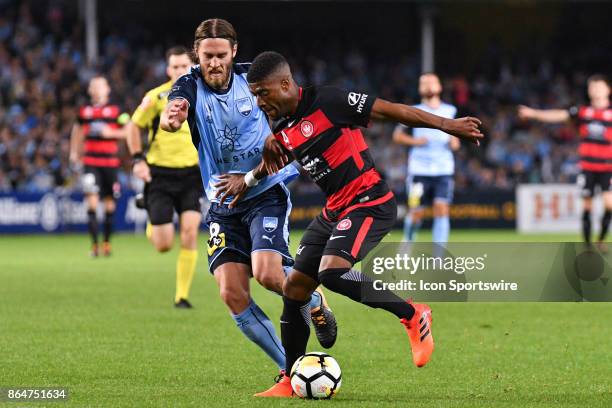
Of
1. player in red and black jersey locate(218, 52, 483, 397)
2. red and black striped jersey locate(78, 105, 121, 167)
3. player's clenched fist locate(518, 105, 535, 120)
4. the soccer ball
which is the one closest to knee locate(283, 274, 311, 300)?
player in red and black jersey locate(218, 52, 483, 397)

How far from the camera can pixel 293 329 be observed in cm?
687

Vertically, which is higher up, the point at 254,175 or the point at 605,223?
the point at 254,175

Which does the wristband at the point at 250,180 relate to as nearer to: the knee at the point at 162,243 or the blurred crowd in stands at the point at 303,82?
the knee at the point at 162,243

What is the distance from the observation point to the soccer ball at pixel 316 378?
258 inches

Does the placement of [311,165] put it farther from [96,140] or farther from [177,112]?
[96,140]

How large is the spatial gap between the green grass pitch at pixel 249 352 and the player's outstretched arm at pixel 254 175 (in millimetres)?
1173

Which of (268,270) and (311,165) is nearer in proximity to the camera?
(311,165)

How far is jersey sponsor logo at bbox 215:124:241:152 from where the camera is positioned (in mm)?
7383

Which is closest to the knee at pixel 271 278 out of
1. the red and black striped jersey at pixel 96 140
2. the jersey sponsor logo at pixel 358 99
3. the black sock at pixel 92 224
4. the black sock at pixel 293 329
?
the black sock at pixel 293 329

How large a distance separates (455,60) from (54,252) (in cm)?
1950

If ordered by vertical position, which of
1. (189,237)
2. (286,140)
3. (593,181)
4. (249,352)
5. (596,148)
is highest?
(596,148)

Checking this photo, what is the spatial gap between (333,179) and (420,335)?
1035mm

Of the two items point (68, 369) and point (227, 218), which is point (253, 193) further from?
point (68, 369)
